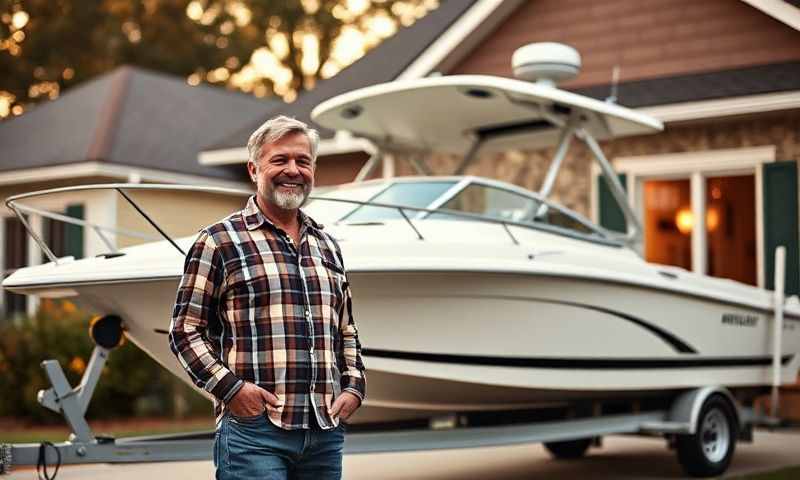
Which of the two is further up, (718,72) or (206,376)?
(718,72)

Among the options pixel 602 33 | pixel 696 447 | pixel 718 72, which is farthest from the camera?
pixel 602 33

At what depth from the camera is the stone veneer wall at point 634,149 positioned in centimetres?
1098

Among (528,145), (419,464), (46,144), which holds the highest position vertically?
(46,144)

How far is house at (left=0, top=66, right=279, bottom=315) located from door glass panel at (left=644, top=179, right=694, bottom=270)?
20.0ft

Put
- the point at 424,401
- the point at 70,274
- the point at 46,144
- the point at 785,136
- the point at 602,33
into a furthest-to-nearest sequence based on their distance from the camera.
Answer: the point at 46,144 < the point at 602,33 < the point at 785,136 < the point at 424,401 < the point at 70,274

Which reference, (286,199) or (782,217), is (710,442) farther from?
(286,199)

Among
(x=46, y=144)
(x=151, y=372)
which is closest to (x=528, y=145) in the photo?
(x=151, y=372)

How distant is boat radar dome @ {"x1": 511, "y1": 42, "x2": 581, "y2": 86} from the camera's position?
8.13m

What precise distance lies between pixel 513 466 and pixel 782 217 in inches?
163

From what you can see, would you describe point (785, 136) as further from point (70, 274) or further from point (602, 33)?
point (70, 274)

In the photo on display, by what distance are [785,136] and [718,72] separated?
117 centimetres

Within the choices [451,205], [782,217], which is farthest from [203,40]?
[451,205]

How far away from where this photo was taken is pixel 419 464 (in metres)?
8.95

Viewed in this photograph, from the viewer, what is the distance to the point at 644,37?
488 inches
